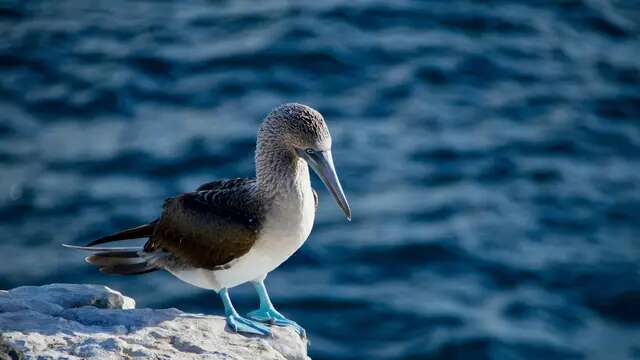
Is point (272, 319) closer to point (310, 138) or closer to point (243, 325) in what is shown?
point (243, 325)

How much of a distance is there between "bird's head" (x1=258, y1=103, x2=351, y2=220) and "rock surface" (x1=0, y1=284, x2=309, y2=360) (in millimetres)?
1196

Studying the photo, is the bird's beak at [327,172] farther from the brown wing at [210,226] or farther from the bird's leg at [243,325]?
Result: the bird's leg at [243,325]

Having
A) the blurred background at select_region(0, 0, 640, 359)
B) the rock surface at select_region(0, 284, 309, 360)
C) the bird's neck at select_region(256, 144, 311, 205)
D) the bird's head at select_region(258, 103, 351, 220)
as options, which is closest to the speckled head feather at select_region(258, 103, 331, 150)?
the bird's head at select_region(258, 103, 351, 220)

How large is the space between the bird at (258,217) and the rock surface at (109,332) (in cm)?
25

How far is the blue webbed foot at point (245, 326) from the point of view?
8.12 meters

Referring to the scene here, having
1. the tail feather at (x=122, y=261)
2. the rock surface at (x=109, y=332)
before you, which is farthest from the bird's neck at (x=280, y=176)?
the tail feather at (x=122, y=261)

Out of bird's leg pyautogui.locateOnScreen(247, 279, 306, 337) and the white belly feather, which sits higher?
the white belly feather

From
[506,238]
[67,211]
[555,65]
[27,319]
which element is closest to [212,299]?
[67,211]

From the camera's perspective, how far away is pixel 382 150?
52.3 ft

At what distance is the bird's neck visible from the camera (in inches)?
327

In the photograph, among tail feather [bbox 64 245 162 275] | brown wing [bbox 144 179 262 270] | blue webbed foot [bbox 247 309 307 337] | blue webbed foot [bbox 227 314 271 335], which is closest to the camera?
blue webbed foot [bbox 227 314 271 335]

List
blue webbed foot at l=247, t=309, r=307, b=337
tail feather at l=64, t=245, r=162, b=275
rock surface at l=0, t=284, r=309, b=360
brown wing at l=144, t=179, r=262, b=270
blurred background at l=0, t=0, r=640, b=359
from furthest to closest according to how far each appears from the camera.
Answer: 1. blurred background at l=0, t=0, r=640, b=359
2. tail feather at l=64, t=245, r=162, b=275
3. blue webbed foot at l=247, t=309, r=307, b=337
4. brown wing at l=144, t=179, r=262, b=270
5. rock surface at l=0, t=284, r=309, b=360

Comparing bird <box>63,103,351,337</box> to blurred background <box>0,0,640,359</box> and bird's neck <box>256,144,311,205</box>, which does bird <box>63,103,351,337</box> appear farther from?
blurred background <box>0,0,640,359</box>

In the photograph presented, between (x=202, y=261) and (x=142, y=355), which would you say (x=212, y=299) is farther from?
(x=142, y=355)
